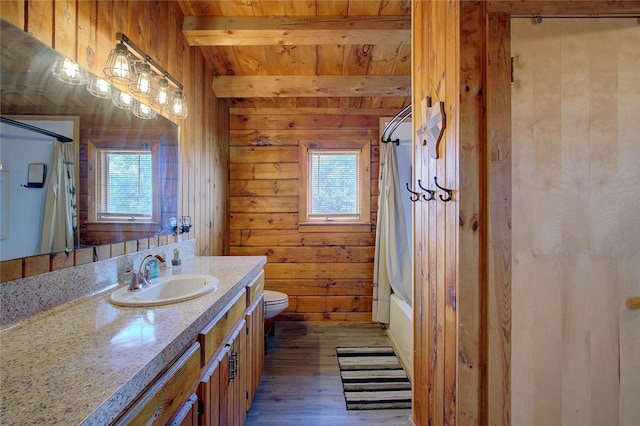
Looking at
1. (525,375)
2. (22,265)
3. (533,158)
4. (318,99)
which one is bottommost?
(525,375)

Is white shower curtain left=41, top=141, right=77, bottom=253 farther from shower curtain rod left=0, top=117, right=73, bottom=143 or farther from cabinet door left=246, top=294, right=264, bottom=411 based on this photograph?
cabinet door left=246, top=294, right=264, bottom=411

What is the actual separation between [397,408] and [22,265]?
2.07 metres

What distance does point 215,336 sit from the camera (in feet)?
3.82

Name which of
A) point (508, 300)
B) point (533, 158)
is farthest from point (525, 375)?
point (533, 158)

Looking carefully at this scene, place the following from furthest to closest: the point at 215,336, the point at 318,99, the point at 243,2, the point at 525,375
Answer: the point at 318,99
the point at 243,2
the point at 215,336
the point at 525,375

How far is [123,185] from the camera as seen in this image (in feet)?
4.89

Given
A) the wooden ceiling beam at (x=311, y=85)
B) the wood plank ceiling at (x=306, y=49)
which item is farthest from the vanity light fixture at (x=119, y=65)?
the wooden ceiling beam at (x=311, y=85)

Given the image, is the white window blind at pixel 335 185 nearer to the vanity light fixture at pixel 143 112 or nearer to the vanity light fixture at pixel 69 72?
the vanity light fixture at pixel 143 112

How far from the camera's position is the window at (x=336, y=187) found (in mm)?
3164

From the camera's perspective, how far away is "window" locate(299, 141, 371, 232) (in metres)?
3.16

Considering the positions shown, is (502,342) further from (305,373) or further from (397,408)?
(305,373)

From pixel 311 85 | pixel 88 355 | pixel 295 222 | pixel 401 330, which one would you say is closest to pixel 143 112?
pixel 88 355

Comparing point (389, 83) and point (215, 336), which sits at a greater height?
point (389, 83)

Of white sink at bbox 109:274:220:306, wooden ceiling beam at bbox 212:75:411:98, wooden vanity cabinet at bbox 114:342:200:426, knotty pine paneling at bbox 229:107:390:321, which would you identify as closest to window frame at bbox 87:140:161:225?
white sink at bbox 109:274:220:306
